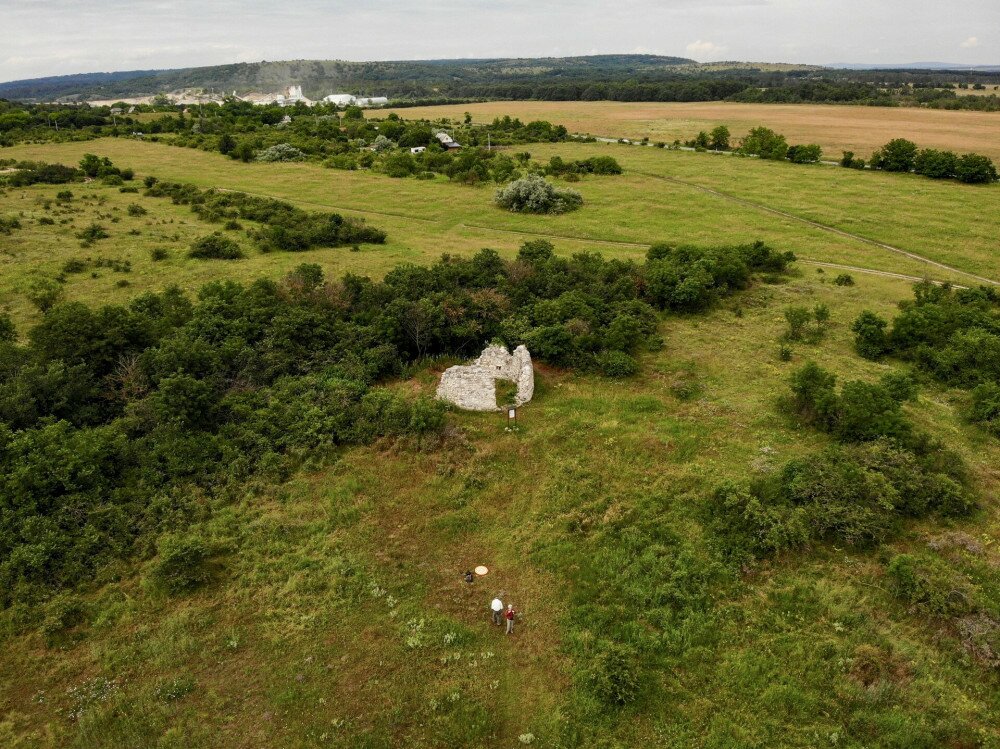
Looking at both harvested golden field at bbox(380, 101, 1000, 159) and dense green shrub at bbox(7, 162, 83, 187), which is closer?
dense green shrub at bbox(7, 162, 83, 187)

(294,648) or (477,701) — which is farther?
(294,648)

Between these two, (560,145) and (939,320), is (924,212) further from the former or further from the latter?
(560,145)

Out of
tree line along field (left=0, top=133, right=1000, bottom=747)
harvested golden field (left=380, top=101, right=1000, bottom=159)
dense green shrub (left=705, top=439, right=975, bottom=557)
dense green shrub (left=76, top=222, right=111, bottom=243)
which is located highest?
harvested golden field (left=380, top=101, right=1000, bottom=159)

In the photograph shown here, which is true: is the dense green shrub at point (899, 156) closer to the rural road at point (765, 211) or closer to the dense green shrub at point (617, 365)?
the rural road at point (765, 211)

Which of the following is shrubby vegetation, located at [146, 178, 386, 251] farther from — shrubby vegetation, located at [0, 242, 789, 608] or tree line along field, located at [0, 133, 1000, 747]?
tree line along field, located at [0, 133, 1000, 747]

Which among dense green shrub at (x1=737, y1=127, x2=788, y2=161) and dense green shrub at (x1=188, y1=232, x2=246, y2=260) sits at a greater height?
dense green shrub at (x1=737, y1=127, x2=788, y2=161)

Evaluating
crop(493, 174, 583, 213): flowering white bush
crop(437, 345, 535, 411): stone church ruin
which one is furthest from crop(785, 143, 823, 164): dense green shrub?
crop(437, 345, 535, 411): stone church ruin

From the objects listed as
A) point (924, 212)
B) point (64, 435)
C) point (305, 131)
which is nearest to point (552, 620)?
point (64, 435)
